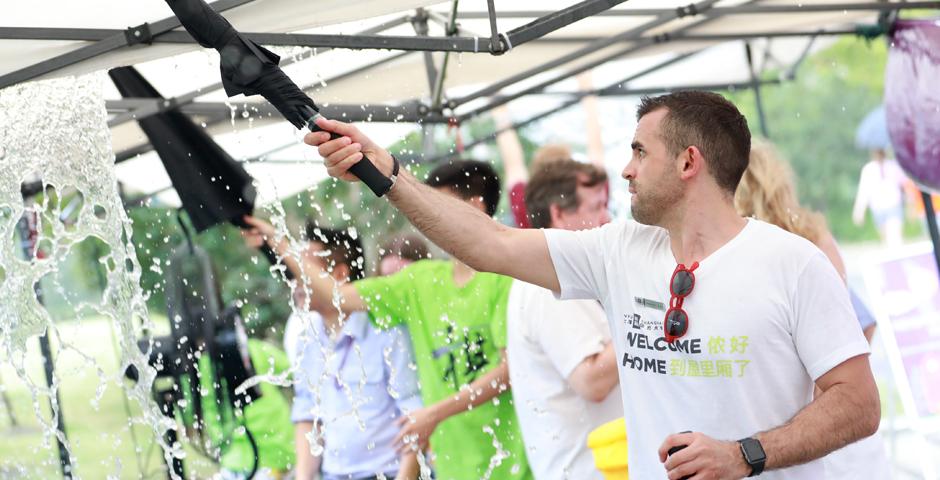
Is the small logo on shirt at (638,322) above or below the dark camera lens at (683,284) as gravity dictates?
below

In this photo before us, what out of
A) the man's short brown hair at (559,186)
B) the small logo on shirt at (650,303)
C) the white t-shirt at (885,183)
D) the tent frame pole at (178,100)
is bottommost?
the small logo on shirt at (650,303)

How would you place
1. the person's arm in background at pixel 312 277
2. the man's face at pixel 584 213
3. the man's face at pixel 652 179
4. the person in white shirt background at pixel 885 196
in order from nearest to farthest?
the man's face at pixel 652 179 < the man's face at pixel 584 213 < the person's arm in background at pixel 312 277 < the person in white shirt background at pixel 885 196

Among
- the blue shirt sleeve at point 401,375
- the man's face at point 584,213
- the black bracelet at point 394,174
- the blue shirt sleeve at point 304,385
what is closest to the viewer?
the black bracelet at point 394,174

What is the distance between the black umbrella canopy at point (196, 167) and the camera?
4535 millimetres

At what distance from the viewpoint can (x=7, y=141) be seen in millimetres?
3539

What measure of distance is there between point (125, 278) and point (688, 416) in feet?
7.47

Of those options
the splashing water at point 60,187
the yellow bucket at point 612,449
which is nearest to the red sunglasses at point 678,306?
the yellow bucket at point 612,449

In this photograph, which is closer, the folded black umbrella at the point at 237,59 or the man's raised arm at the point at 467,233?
the folded black umbrella at the point at 237,59

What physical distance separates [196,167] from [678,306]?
2646mm

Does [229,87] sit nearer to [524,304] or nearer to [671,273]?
[671,273]

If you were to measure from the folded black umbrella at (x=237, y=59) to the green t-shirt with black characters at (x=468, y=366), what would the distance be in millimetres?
1989

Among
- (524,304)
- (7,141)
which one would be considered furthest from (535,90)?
(7,141)

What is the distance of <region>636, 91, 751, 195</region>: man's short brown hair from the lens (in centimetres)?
247

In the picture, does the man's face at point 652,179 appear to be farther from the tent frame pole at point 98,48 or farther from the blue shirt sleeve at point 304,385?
the blue shirt sleeve at point 304,385
